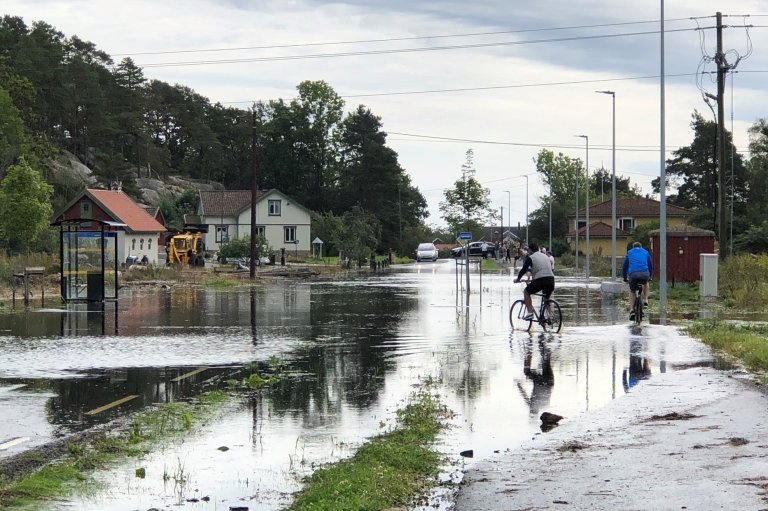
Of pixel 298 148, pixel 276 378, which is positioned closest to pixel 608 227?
pixel 298 148

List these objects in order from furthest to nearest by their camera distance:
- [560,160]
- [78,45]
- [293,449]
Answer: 1. [560,160]
2. [78,45]
3. [293,449]

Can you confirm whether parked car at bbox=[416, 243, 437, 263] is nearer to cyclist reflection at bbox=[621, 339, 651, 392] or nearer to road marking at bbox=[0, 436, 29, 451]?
cyclist reflection at bbox=[621, 339, 651, 392]

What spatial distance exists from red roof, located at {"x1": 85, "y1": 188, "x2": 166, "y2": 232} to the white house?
2314cm

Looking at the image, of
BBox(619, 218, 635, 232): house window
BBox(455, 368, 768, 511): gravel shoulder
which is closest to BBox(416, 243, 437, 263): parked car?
BBox(619, 218, 635, 232): house window

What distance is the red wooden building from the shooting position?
138 ft

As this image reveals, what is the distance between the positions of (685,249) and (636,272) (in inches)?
736

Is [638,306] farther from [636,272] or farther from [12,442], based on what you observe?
[12,442]

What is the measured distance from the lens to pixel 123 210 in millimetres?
80000

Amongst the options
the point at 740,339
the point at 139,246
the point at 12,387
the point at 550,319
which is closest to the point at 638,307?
the point at 550,319

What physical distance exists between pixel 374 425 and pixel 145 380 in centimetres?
506

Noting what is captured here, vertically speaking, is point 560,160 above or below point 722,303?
above

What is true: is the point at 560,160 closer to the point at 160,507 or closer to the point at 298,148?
the point at 298,148

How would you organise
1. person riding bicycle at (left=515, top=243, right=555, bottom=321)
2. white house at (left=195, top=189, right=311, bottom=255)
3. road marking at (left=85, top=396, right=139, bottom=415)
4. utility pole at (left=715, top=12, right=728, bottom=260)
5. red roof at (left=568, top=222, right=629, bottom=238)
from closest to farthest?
road marking at (left=85, top=396, right=139, bottom=415) < person riding bicycle at (left=515, top=243, right=555, bottom=321) < utility pole at (left=715, top=12, right=728, bottom=260) < red roof at (left=568, top=222, right=629, bottom=238) < white house at (left=195, top=189, right=311, bottom=255)

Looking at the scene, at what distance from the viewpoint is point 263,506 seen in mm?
7895
